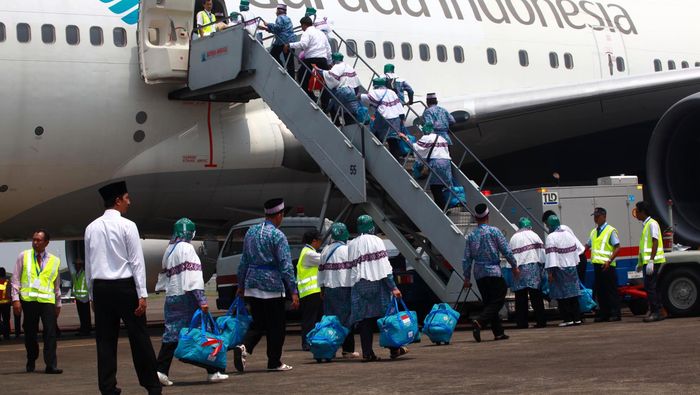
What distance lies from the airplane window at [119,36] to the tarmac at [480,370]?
3.84 m

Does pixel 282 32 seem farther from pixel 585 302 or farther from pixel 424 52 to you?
pixel 585 302

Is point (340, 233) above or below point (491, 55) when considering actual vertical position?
below

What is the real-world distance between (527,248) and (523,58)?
5.57 metres

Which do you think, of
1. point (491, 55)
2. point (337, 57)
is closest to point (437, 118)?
point (337, 57)

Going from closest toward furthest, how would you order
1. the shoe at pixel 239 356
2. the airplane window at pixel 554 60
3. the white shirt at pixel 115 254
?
the white shirt at pixel 115 254
the shoe at pixel 239 356
the airplane window at pixel 554 60

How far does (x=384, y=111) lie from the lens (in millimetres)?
13930

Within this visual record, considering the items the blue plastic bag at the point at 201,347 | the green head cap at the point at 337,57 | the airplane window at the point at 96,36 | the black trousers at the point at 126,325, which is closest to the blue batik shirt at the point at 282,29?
the green head cap at the point at 337,57

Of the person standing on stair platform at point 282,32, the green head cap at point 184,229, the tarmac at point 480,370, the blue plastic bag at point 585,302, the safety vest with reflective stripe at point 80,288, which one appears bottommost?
the tarmac at point 480,370

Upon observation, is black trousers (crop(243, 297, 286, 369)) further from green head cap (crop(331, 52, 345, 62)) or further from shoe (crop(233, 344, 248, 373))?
green head cap (crop(331, 52, 345, 62))

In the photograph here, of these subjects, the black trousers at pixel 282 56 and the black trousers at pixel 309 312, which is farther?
the black trousers at pixel 282 56

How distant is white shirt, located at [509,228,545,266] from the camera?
13.1 metres

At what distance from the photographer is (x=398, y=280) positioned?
1512 centimetres

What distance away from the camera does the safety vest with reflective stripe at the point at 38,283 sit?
422 inches

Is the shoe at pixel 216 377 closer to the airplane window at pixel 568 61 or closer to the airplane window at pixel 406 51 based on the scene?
the airplane window at pixel 406 51
